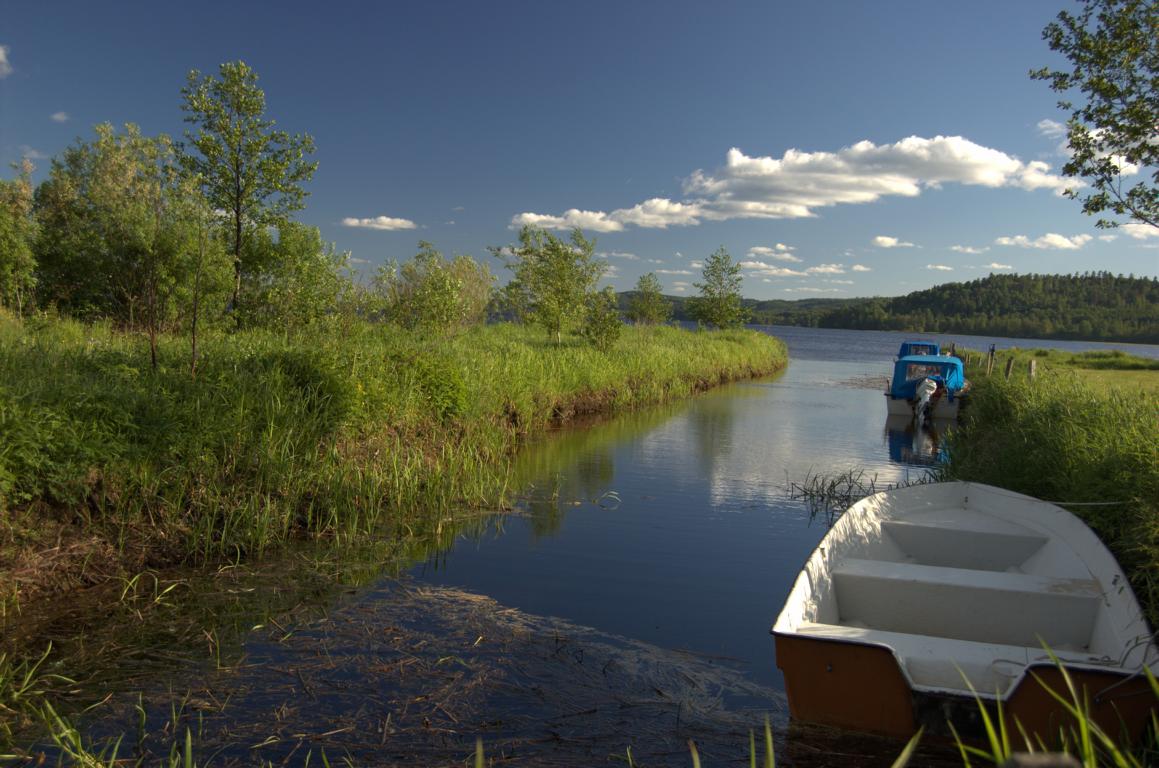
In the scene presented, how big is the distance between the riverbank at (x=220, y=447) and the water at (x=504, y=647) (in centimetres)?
72

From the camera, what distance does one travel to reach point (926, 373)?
21.4 m

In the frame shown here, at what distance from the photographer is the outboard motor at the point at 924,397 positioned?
19.9 meters

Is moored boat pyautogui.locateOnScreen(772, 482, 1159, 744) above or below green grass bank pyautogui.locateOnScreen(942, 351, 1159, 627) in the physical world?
below

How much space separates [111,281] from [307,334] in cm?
1099

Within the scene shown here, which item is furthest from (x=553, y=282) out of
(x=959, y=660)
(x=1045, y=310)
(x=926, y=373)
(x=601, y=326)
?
(x=1045, y=310)

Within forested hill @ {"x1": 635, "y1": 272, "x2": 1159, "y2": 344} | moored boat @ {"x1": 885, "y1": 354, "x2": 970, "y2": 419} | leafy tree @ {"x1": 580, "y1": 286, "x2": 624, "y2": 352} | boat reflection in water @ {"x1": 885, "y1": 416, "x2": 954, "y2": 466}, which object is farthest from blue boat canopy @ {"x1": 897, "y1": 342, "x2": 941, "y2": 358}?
forested hill @ {"x1": 635, "y1": 272, "x2": 1159, "y2": 344}

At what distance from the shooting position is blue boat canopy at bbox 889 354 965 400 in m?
20.7

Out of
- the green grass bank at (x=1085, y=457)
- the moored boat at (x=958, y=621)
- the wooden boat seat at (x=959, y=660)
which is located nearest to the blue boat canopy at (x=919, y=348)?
the green grass bank at (x=1085, y=457)

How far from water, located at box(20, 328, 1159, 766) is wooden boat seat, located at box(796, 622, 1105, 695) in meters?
0.57

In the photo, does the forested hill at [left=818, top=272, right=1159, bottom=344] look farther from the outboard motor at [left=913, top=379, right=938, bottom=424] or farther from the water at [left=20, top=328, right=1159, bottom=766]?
the water at [left=20, top=328, right=1159, bottom=766]

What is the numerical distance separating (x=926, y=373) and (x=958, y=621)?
1811 centimetres

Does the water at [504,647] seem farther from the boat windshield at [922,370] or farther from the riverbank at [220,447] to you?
the boat windshield at [922,370]

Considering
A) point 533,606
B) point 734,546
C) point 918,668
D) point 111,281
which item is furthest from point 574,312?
point 918,668

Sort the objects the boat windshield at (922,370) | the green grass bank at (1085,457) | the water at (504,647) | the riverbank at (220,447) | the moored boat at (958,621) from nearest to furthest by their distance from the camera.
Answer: the moored boat at (958,621) < the water at (504,647) < the green grass bank at (1085,457) < the riverbank at (220,447) < the boat windshield at (922,370)
